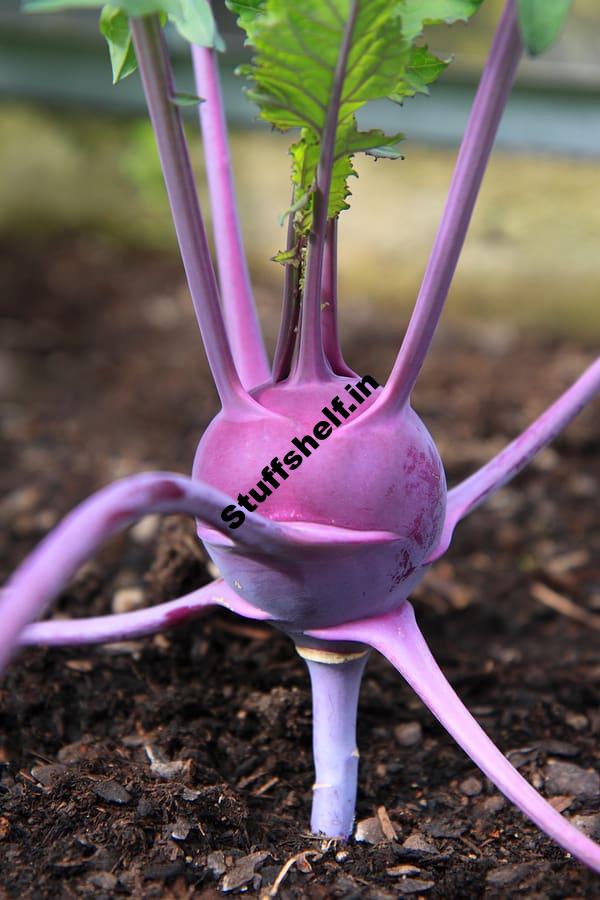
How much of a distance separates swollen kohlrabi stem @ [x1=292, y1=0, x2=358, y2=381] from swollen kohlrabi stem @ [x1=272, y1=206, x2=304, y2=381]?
16 mm

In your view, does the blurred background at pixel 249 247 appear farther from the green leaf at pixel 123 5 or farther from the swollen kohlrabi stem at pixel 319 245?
the green leaf at pixel 123 5

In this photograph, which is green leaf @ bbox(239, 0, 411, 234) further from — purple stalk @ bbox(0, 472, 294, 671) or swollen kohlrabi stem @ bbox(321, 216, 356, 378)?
purple stalk @ bbox(0, 472, 294, 671)

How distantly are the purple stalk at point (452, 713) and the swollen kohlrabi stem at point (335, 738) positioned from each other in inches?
2.1

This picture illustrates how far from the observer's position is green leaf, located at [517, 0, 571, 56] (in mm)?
548

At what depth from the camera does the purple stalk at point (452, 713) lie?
64cm

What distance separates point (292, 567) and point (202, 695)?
39cm

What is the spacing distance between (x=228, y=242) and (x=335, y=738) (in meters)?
0.44

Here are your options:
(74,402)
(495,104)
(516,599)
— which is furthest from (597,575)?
(74,402)

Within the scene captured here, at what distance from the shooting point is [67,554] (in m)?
0.46

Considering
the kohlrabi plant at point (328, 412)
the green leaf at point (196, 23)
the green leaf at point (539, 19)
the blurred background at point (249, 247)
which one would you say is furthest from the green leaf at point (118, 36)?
the blurred background at point (249, 247)

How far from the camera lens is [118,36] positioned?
0.72 m

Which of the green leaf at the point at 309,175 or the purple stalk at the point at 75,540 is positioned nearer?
the purple stalk at the point at 75,540

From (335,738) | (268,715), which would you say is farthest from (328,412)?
(268,715)

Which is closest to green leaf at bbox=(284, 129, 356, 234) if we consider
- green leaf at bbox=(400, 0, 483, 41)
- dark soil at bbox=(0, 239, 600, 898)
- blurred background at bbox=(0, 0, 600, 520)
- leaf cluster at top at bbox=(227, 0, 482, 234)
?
leaf cluster at top at bbox=(227, 0, 482, 234)
